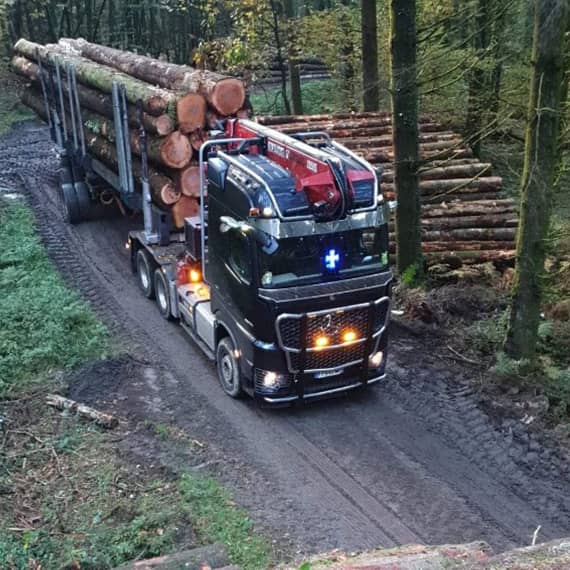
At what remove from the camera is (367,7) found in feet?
58.3

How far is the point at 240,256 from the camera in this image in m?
8.52

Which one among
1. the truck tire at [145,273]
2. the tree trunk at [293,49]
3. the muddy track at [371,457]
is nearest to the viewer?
the muddy track at [371,457]

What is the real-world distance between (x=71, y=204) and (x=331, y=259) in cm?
938

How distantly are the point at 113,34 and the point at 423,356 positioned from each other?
32.4 metres

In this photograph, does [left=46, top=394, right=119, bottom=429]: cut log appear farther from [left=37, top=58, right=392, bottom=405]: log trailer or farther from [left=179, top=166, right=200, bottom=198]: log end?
[left=179, top=166, right=200, bottom=198]: log end

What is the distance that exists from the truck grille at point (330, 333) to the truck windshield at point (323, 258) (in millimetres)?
433

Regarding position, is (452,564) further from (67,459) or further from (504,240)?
(504,240)

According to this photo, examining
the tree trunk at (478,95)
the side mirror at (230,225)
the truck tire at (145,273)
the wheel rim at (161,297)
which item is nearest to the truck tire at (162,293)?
the wheel rim at (161,297)

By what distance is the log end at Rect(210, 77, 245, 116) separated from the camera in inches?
437

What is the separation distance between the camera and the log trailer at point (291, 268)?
26.5ft

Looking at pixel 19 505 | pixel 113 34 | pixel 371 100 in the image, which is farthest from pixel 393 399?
pixel 113 34

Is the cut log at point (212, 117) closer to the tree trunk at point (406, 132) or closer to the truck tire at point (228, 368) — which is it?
the tree trunk at point (406, 132)

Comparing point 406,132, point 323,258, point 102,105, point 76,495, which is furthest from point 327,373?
point 102,105

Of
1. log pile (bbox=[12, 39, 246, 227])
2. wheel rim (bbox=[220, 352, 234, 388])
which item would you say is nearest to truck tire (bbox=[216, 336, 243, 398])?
wheel rim (bbox=[220, 352, 234, 388])
